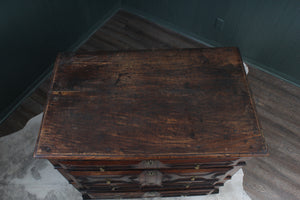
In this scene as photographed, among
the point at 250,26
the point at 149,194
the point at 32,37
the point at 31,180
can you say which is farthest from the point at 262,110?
the point at 32,37

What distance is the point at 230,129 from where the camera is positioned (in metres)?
1.05

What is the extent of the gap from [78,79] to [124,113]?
0.31 m

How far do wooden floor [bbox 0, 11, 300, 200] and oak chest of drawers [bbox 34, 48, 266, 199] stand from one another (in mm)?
590

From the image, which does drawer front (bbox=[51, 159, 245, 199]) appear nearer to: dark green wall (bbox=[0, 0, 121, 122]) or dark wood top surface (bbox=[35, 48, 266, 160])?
dark wood top surface (bbox=[35, 48, 266, 160])

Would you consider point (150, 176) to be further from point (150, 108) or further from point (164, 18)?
point (164, 18)

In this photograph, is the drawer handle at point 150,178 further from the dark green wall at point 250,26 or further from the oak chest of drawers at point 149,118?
the dark green wall at point 250,26

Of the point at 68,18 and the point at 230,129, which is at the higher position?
the point at 230,129

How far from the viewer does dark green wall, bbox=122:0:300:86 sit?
1.91 m

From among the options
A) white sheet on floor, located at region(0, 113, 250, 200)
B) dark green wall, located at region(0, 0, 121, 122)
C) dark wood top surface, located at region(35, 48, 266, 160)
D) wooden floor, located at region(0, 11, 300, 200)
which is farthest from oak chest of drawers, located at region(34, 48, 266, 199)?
dark green wall, located at region(0, 0, 121, 122)

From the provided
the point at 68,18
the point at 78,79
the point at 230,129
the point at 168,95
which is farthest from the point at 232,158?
the point at 68,18

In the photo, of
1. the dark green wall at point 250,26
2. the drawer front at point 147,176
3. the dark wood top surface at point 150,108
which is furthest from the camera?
the dark green wall at point 250,26

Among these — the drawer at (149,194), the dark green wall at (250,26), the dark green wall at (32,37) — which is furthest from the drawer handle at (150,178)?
the dark green wall at (250,26)

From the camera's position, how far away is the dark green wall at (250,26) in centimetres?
191

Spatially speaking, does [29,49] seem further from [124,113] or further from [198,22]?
[198,22]
